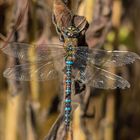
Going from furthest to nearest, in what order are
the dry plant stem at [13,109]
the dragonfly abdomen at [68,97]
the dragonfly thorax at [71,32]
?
the dry plant stem at [13,109] < the dragonfly abdomen at [68,97] < the dragonfly thorax at [71,32]

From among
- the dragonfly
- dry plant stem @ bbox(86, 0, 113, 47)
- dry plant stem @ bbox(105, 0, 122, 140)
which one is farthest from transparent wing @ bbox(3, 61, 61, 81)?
dry plant stem @ bbox(105, 0, 122, 140)

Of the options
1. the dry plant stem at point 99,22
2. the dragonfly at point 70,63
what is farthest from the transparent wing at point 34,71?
the dry plant stem at point 99,22

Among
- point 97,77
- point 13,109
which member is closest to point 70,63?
point 97,77

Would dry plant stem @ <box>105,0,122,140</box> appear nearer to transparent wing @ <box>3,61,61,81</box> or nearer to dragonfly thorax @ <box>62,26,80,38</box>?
transparent wing @ <box>3,61,61,81</box>

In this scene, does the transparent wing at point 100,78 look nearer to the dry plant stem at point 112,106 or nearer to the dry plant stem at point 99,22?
the dry plant stem at point 99,22

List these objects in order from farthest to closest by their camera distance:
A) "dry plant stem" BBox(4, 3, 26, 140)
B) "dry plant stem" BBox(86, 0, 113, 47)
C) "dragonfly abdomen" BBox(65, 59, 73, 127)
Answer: "dry plant stem" BBox(4, 3, 26, 140), "dry plant stem" BBox(86, 0, 113, 47), "dragonfly abdomen" BBox(65, 59, 73, 127)

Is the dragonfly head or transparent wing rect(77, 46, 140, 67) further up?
the dragonfly head
